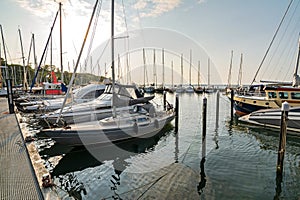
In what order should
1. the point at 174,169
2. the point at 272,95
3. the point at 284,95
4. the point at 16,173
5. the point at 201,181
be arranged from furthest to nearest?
the point at 272,95
the point at 284,95
the point at 174,169
the point at 201,181
the point at 16,173

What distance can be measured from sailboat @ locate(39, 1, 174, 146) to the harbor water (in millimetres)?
498

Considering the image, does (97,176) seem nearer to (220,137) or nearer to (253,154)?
(253,154)

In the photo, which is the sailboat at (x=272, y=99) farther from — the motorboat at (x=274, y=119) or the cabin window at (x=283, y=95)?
the motorboat at (x=274, y=119)

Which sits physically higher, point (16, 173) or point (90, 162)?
point (16, 173)

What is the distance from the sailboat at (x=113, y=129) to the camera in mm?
8539

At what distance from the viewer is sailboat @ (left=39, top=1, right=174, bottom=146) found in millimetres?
8539

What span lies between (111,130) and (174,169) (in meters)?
3.66

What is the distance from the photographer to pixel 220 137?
12250 millimetres

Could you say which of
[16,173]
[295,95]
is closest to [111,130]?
[16,173]

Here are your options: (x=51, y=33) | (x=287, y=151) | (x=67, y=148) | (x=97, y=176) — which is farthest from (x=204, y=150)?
(x=51, y=33)

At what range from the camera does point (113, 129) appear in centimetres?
947

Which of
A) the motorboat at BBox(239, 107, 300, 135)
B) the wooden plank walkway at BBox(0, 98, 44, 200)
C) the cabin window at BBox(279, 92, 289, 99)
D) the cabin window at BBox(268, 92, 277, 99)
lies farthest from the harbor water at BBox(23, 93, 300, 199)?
the cabin window at BBox(268, 92, 277, 99)

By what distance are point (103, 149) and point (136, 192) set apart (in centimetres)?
392

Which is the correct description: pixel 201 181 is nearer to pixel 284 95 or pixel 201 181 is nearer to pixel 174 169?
pixel 174 169
